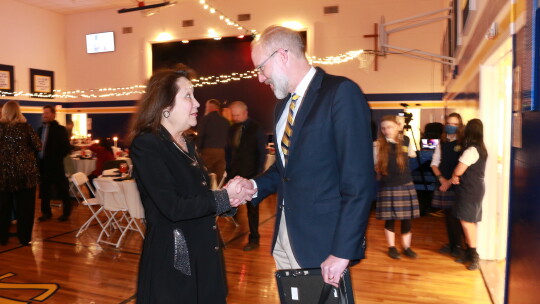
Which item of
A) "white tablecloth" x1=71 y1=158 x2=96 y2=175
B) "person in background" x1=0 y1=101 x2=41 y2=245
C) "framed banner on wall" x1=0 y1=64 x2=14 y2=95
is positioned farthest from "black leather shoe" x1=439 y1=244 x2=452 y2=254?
"framed banner on wall" x1=0 y1=64 x2=14 y2=95

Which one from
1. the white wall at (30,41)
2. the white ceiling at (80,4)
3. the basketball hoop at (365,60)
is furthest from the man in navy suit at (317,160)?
the white wall at (30,41)

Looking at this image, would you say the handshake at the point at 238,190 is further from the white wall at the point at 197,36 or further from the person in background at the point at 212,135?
the white wall at the point at 197,36

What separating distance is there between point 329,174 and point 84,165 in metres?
7.32

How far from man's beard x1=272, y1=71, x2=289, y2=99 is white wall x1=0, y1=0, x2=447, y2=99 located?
Result: 31.8ft

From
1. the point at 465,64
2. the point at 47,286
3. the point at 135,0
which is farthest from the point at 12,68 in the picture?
the point at 465,64

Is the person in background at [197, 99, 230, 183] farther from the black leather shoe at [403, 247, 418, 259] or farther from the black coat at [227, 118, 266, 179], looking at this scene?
the black leather shoe at [403, 247, 418, 259]

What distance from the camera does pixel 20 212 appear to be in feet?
16.6

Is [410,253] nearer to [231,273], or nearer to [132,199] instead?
[231,273]

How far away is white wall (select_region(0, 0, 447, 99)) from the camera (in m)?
10.7

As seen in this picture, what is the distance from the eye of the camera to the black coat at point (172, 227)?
5.65ft

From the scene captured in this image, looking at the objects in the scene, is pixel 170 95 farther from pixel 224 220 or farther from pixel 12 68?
pixel 12 68

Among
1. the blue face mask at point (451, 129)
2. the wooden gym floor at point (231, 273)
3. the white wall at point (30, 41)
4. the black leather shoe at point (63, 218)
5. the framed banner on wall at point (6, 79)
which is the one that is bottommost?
the wooden gym floor at point (231, 273)

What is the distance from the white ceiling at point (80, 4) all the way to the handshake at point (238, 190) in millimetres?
11441

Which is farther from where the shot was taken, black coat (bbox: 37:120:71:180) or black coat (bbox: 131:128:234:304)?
black coat (bbox: 37:120:71:180)
